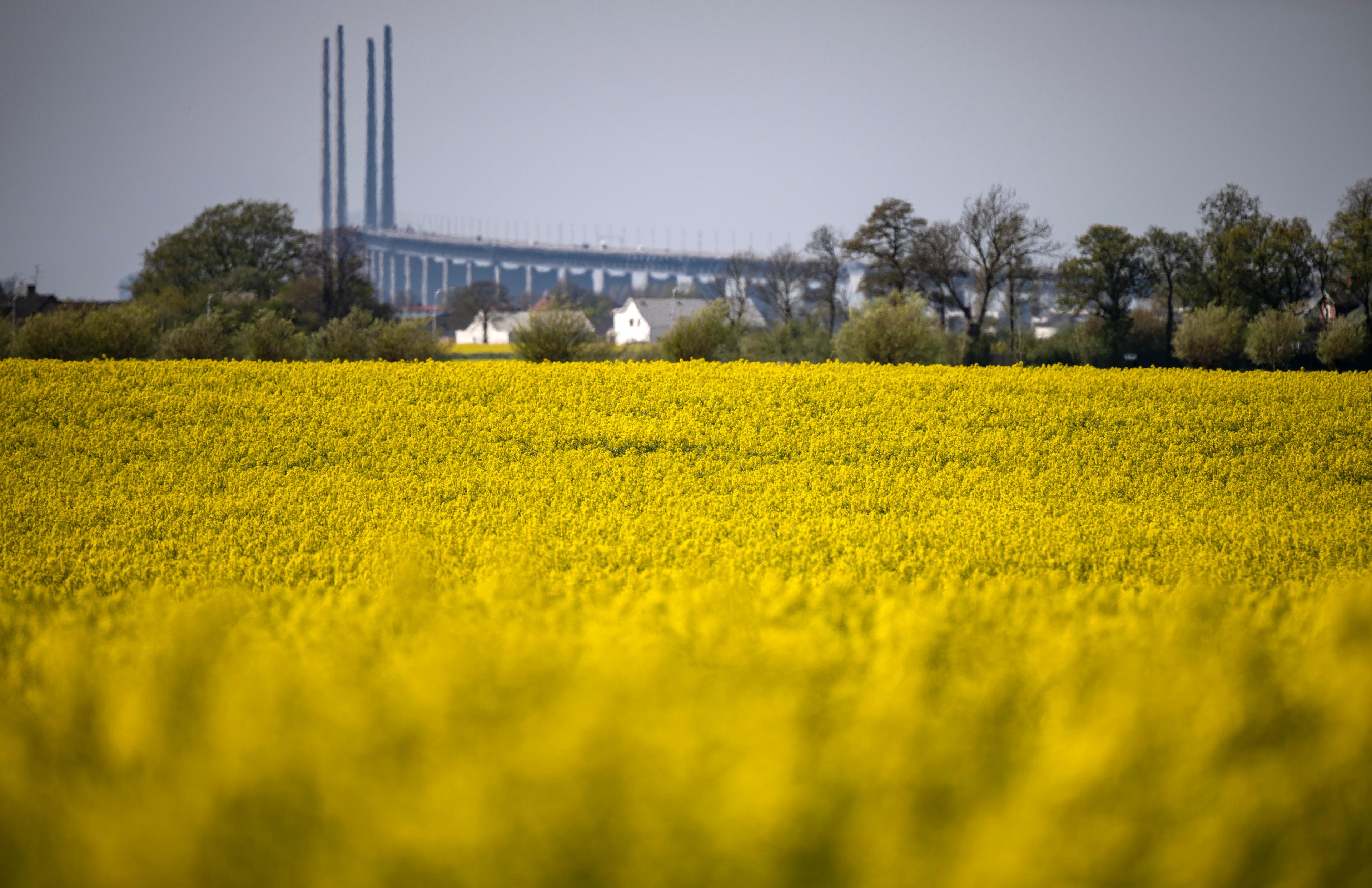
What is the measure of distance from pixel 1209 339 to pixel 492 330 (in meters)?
83.1

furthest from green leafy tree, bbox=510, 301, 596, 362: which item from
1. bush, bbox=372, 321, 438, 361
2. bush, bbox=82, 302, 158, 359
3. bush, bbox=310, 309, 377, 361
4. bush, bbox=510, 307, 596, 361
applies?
bush, bbox=82, 302, 158, 359

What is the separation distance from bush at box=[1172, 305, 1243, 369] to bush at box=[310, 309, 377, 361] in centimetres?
2574

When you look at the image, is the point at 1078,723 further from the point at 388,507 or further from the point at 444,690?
the point at 388,507

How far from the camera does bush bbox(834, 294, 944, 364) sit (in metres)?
24.4

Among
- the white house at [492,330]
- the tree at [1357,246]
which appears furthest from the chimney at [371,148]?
the tree at [1357,246]

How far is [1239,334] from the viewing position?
124ft

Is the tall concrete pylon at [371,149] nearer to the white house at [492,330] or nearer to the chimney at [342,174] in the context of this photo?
the chimney at [342,174]

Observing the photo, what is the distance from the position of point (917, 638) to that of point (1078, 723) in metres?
0.72

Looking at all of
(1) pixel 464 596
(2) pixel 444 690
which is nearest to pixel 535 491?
(1) pixel 464 596

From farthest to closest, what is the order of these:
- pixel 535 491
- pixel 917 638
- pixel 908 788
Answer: pixel 535 491
pixel 917 638
pixel 908 788

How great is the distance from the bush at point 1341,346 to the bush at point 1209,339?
2.93m

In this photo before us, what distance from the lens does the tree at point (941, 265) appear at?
159 feet

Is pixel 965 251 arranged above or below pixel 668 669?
above

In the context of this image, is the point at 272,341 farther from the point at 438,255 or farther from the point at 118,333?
the point at 438,255
